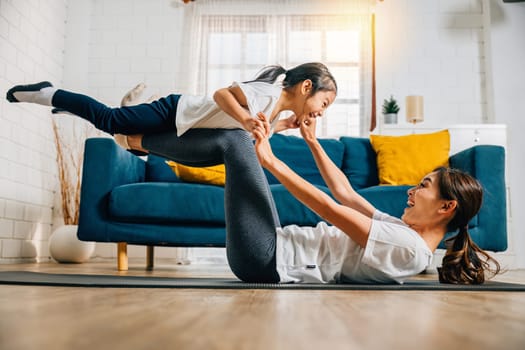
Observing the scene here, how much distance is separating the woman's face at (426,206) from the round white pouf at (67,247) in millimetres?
2806

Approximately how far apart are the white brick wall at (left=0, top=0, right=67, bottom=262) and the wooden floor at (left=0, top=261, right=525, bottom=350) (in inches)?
120

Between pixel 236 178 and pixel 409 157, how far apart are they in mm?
2150

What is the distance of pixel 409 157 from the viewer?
339 centimetres

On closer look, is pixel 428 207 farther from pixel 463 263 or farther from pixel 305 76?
pixel 305 76

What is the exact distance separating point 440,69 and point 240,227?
4191mm

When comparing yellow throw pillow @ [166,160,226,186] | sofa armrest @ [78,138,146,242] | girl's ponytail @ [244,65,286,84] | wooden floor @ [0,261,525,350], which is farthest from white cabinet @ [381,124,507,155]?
wooden floor @ [0,261,525,350]

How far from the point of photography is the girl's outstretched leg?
1862 mm

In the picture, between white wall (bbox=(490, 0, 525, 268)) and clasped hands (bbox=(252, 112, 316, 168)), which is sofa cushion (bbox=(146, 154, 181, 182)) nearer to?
clasped hands (bbox=(252, 112, 316, 168))

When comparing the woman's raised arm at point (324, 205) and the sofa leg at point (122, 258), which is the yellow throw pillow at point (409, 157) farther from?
the woman's raised arm at point (324, 205)

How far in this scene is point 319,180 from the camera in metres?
3.33

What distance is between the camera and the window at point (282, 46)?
5.04 m

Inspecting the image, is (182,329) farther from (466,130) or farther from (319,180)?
(466,130)

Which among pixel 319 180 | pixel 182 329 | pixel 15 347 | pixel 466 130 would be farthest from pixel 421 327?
pixel 466 130

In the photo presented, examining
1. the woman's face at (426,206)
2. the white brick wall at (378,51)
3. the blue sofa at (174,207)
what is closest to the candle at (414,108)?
the white brick wall at (378,51)
